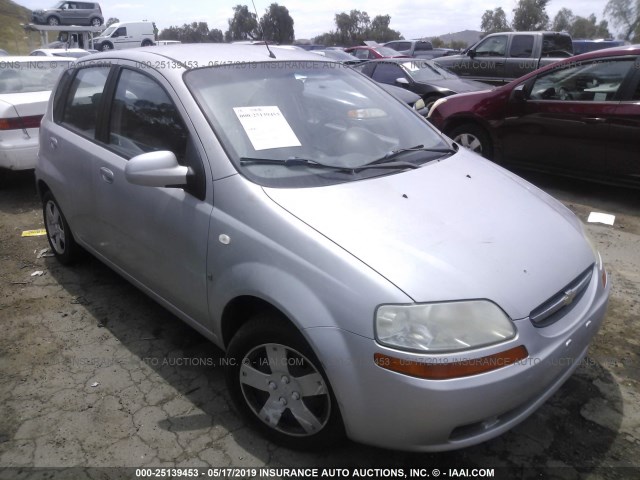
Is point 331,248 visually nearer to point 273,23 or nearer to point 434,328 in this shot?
point 434,328

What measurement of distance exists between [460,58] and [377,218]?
12.2 m

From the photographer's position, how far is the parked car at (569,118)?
5.26 metres

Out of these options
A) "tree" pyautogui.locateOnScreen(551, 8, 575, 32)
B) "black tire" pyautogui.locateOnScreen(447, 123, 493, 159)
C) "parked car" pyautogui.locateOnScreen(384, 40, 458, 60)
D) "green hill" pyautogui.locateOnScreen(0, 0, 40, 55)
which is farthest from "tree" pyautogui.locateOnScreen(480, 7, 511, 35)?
"black tire" pyautogui.locateOnScreen(447, 123, 493, 159)

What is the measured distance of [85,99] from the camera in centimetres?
358

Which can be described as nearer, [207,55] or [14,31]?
[207,55]

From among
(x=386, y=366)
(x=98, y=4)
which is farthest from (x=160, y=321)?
(x=98, y=4)

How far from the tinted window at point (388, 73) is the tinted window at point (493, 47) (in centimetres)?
305

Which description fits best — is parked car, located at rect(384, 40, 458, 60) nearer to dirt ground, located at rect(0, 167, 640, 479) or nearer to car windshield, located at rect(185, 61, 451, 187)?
car windshield, located at rect(185, 61, 451, 187)

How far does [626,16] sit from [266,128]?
5998cm

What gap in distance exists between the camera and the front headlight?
6.04 ft

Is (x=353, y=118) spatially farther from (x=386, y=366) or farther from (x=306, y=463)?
(x=306, y=463)

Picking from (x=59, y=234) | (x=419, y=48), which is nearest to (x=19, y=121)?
(x=59, y=234)

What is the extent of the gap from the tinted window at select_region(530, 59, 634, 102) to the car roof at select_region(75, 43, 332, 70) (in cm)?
355

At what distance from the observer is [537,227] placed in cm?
239
